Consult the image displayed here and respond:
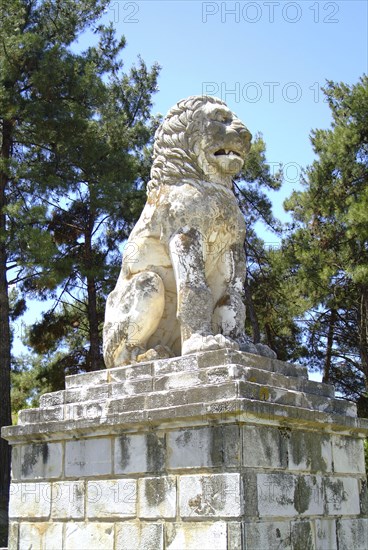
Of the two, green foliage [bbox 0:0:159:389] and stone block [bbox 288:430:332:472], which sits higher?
green foliage [bbox 0:0:159:389]

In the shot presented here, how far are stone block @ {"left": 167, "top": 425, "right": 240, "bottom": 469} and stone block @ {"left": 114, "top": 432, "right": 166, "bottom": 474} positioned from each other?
0.09 metres

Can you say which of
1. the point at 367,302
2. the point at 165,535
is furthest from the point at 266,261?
the point at 165,535

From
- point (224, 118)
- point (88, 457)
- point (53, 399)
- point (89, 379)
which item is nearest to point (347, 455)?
point (88, 457)


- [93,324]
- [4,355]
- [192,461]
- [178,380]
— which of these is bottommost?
[192,461]

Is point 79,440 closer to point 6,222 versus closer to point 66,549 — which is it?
point 66,549

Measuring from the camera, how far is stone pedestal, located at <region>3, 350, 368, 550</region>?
4.13 metres

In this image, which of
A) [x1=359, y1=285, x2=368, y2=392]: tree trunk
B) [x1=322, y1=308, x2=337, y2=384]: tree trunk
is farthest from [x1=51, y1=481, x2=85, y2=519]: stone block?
[x1=322, y1=308, x2=337, y2=384]: tree trunk

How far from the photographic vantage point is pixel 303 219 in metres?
16.3

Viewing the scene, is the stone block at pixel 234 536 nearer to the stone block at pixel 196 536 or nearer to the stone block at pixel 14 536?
the stone block at pixel 196 536

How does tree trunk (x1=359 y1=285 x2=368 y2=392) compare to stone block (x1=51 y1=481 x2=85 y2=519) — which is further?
tree trunk (x1=359 y1=285 x2=368 y2=392)

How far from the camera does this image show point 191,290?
4.93m

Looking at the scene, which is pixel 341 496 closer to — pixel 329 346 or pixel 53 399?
pixel 53 399

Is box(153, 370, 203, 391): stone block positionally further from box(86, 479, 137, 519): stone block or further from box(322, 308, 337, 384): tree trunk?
box(322, 308, 337, 384): tree trunk

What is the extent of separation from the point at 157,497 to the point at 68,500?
0.83 meters
